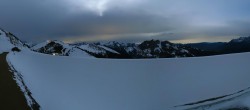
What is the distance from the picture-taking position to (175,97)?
10734 millimetres

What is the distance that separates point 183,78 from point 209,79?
0.92m

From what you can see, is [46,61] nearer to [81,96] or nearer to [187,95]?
[81,96]

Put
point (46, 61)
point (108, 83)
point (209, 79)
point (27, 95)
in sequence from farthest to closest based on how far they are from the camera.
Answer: point (46, 61), point (209, 79), point (108, 83), point (27, 95)

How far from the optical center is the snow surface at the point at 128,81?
32.3 ft

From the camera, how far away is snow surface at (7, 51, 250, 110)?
984cm

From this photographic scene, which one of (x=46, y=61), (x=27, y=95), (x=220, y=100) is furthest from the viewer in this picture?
(x=46, y=61)

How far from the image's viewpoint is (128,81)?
1175 centimetres

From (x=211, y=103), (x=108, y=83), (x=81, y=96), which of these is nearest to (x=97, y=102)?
(x=81, y=96)

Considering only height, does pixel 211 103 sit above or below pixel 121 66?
below

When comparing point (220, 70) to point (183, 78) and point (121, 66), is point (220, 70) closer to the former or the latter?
point (183, 78)

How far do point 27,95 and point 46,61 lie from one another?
14.5ft

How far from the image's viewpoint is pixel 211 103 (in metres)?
10.4

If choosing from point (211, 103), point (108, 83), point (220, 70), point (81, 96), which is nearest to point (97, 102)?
point (81, 96)

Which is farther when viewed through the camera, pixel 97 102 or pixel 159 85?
pixel 159 85
